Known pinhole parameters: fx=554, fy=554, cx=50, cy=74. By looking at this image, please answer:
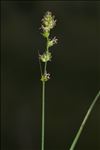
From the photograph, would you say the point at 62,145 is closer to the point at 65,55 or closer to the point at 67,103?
the point at 67,103

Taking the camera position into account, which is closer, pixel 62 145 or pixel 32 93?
pixel 62 145

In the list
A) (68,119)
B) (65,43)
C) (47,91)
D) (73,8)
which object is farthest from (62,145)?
(73,8)

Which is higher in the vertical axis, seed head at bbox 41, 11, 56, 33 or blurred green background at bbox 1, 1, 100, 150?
seed head at bbox 41, 11, 56, 33

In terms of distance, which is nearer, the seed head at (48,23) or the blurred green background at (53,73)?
the seed head at (48,23)

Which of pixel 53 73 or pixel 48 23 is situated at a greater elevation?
pixel 48 23

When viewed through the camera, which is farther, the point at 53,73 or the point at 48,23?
the point at 53,73

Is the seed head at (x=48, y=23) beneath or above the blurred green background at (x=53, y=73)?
above

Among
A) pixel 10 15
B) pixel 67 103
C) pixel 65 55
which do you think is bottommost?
pixel 67 103

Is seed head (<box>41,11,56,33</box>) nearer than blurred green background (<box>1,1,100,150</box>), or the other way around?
seed head (<box>41,11,56,33</box>)
